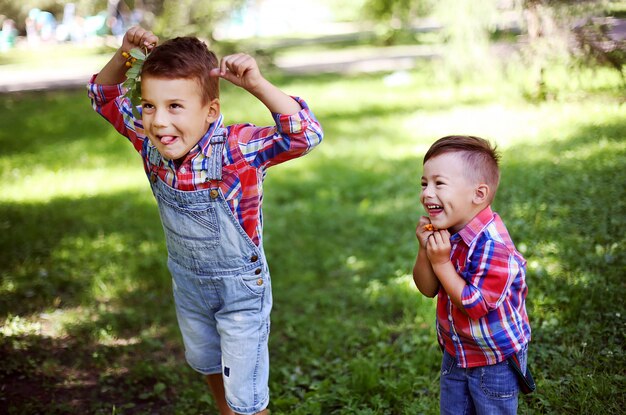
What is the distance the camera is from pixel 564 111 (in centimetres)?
779

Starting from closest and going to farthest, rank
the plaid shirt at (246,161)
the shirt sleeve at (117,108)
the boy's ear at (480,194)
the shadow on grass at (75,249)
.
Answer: the boy's ear at (480,194), the plaid shirt at (246,161), the shirt sleeve at (117,108), the shadow on grass at (75,249)

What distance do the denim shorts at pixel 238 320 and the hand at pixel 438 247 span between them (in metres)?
0.75

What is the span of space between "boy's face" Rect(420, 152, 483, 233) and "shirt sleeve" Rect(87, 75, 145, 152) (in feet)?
4.04

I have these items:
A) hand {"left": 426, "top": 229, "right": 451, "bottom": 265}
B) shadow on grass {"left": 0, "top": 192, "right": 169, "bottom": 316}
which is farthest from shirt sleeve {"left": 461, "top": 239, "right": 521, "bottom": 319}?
shadow on grass {"left": 0, "top": 192, "right": 169, "bottom": 316}

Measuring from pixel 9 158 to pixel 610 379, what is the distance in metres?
8.16

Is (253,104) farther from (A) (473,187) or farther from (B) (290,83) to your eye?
(A) (473,187)

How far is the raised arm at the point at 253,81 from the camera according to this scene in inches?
85.9

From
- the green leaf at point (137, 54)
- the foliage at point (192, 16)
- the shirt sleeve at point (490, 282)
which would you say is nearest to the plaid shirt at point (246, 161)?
the green leaf at point (137, 54)

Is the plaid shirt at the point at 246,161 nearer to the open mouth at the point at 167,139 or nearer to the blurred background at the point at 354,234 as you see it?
the open mouth at the point at 167,139

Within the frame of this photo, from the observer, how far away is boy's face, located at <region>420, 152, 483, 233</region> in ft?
7.10

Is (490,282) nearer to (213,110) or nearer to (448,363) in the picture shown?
(448,363)

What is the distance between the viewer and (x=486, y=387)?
2225 millimetres

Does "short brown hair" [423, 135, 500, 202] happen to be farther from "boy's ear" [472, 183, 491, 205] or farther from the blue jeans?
the blue jeans

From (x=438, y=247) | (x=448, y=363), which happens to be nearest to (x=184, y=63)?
(x=438, y=247)
